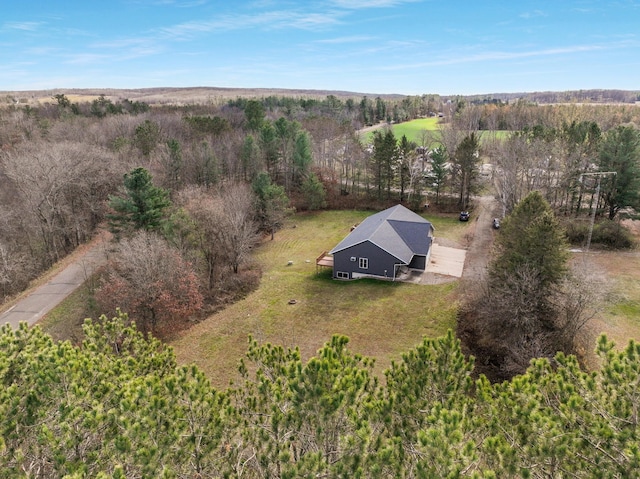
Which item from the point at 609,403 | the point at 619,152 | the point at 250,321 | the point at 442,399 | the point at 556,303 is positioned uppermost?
the point at 619,152

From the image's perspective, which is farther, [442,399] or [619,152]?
[619,152]

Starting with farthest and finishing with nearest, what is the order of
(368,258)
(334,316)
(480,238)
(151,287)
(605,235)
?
(480,238)
(605,235)
(368,258)
(334,316)
(151,287)

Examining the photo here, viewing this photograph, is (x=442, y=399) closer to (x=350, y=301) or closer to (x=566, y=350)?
(x=566, y=350)

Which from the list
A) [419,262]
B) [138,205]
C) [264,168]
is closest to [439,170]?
[419,262]

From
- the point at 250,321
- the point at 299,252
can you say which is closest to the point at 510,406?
the point at 250,321

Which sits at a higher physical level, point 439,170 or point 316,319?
point 439,170

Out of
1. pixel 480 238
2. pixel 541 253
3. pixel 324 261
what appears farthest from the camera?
pixel 480 238

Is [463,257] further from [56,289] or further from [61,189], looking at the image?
[61,189]

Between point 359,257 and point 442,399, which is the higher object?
point 442,399
